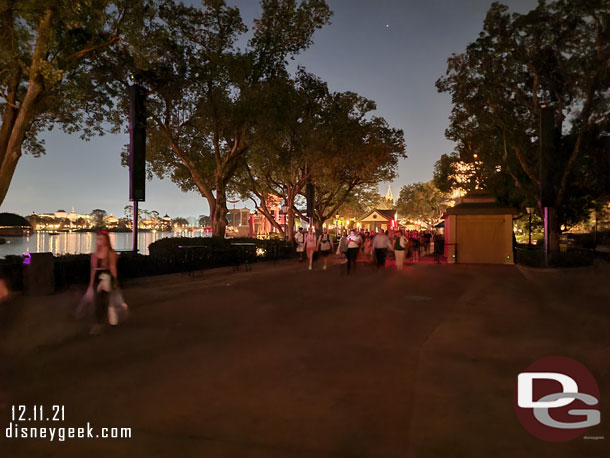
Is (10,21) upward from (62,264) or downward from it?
upward

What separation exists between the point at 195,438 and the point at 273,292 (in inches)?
369

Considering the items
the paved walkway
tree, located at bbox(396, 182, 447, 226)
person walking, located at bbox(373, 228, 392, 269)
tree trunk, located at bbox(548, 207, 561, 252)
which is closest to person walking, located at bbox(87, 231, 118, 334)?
the paved walkway

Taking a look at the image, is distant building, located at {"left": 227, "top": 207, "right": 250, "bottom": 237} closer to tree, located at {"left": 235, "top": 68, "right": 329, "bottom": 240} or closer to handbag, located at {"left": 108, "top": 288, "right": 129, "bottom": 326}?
tree, located at {"left": 235, "top": 68, "right": 329, "bottom": 240}

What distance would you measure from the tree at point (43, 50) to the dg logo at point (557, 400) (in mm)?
13244

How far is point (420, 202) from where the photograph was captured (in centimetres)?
10375

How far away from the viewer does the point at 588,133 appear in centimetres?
2367

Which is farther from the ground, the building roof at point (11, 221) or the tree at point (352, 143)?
the tree at point (352, 143)

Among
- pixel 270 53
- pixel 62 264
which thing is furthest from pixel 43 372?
pixel 270 53

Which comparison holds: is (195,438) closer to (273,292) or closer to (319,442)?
(319,442)

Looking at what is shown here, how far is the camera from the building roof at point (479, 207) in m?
25.8

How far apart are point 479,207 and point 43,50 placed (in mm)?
21964

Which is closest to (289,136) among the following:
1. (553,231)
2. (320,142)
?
(320,142)

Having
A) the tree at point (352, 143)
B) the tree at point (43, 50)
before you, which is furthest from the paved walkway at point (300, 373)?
the tree at point (352, 143)

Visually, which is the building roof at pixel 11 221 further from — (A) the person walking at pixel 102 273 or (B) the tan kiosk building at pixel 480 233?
(A) the person walking at pixel 102 273
